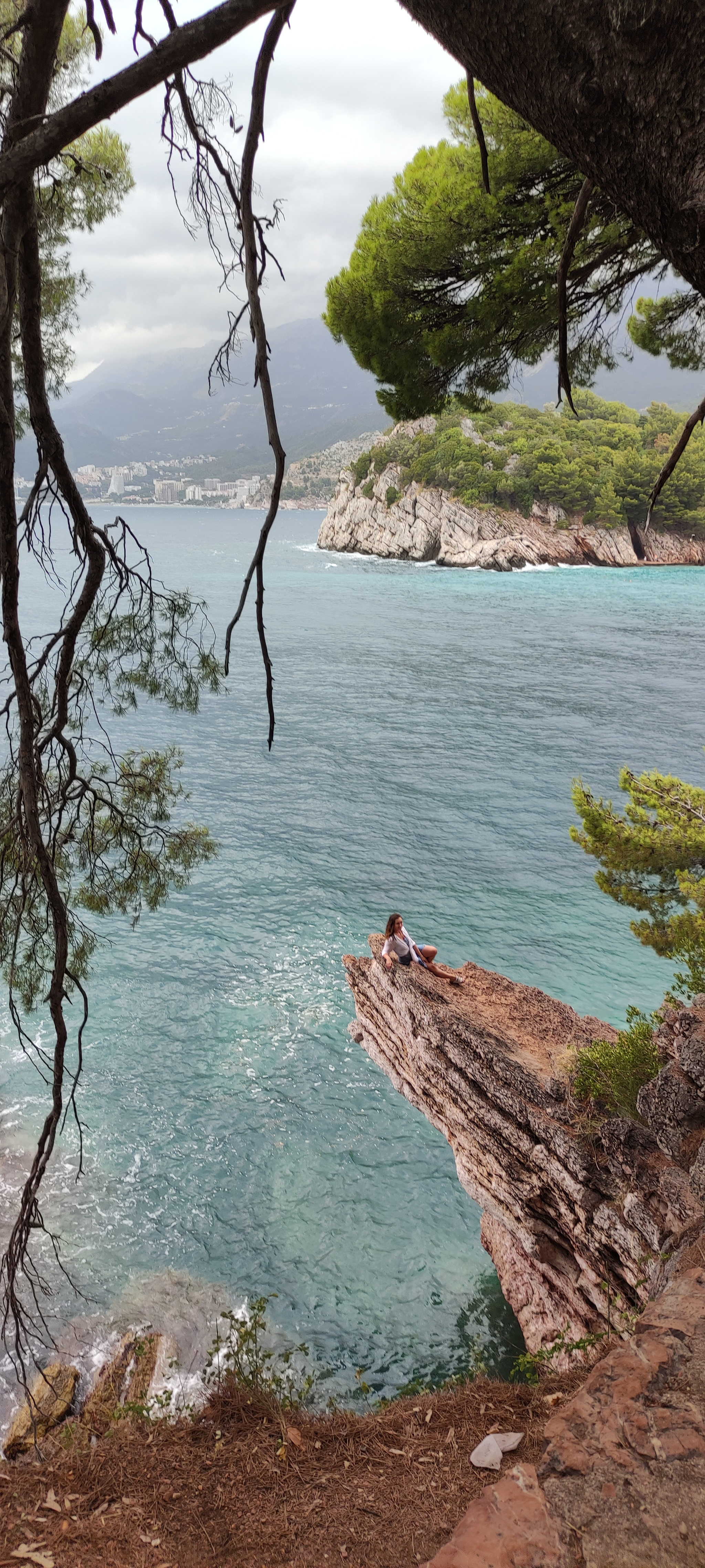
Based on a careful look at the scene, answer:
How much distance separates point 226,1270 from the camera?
8422 millimetres

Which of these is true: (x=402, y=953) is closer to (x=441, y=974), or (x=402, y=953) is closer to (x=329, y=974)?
(x=441, y=974)

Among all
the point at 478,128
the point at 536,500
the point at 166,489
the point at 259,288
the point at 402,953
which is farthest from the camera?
the point at 166,489

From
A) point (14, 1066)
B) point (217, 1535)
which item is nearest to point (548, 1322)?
point (217, 1535)

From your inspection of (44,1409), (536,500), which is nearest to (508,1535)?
(44,1409)

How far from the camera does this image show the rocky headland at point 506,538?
229 ft

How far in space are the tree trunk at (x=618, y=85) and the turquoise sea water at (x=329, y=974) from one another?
851cm

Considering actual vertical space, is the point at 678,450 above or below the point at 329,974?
above

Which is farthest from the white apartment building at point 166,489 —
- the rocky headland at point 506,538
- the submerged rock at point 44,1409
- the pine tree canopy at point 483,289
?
the submerged rock at point 44,1409

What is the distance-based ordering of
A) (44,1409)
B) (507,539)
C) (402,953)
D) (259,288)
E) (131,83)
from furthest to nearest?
1. (507,539)
2. (402,953)
3. (44,1409)
4. (259,288)
5. (131,83)

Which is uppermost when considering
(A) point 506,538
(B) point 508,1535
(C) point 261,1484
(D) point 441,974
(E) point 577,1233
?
(A) point 506,538

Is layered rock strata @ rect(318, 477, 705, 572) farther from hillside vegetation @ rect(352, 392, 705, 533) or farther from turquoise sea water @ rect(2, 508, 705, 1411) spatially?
turquoise sea water @ rect(2, 508, 705, 1411)

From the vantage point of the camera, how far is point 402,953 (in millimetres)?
8922

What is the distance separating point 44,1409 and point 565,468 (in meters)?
73.3

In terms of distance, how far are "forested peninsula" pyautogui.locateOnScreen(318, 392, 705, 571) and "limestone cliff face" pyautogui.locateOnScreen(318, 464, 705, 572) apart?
0.09 metres
